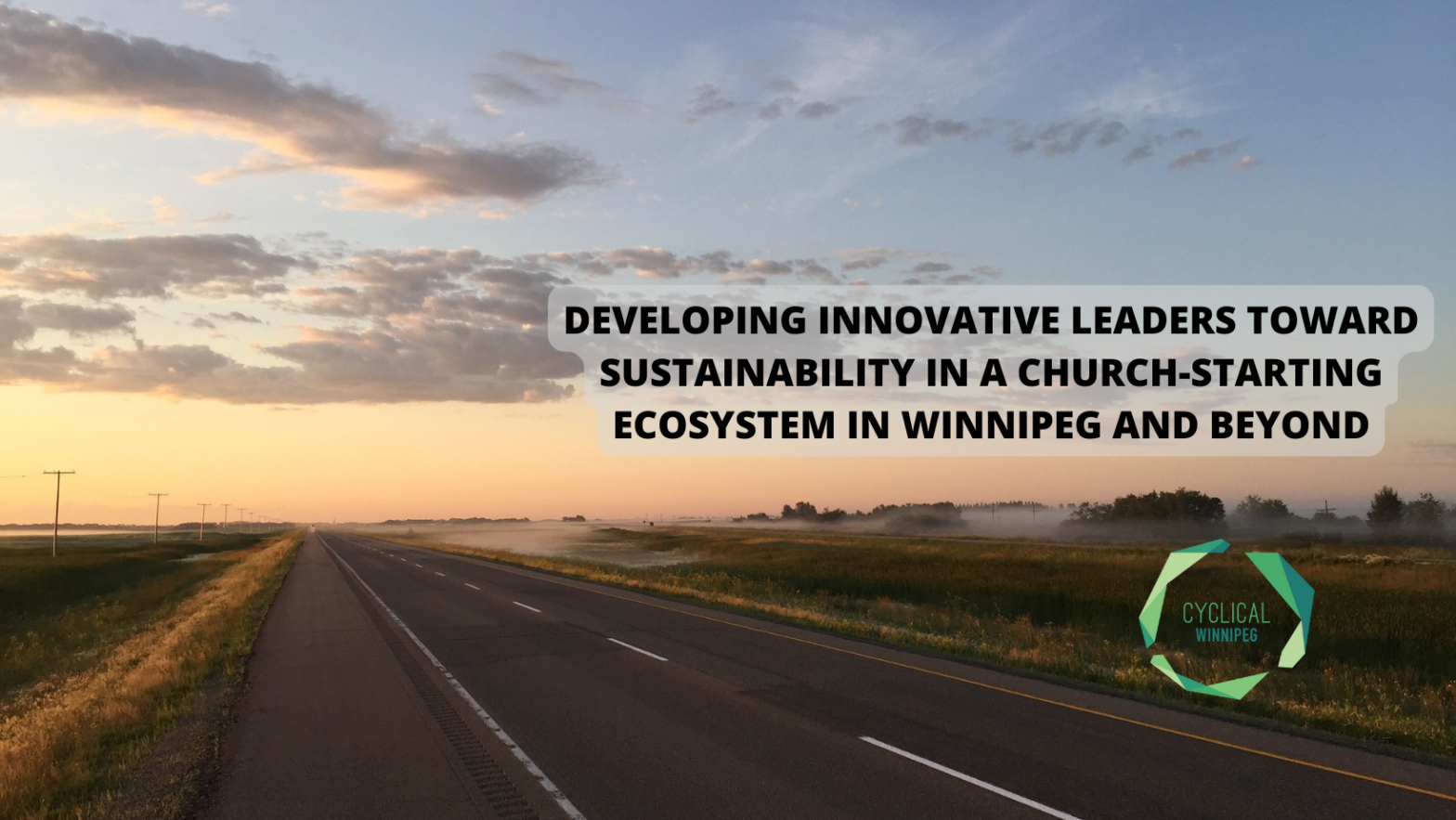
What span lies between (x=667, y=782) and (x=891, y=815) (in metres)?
2.44

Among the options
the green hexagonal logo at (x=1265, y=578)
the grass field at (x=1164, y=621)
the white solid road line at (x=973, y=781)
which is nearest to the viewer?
the white solid road line at (x=973, y=781)

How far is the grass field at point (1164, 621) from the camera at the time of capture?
1412 cm

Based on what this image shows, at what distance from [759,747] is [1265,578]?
41913 millimetres

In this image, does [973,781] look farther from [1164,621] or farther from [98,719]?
[1164,621]

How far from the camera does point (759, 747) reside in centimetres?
1006

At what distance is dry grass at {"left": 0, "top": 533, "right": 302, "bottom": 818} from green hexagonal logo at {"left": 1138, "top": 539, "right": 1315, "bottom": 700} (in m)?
16.3

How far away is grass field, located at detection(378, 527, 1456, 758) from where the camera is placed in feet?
46.3

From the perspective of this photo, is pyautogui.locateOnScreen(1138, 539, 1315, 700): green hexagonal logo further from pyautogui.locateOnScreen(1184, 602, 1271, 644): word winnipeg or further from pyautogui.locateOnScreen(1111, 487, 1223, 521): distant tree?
pyautogui.locateOnScreen(1111, 487, 1223, 521): distant tree

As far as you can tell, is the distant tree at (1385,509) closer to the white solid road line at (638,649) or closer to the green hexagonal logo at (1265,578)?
the green hexagonal logo at (1265,578)

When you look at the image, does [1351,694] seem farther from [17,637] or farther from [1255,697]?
[17,637]

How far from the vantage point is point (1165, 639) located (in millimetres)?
25109

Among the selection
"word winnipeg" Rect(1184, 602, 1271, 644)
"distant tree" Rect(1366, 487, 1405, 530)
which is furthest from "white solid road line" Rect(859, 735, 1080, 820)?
"distant tree" Rect(1366, 487, 1405, 530)

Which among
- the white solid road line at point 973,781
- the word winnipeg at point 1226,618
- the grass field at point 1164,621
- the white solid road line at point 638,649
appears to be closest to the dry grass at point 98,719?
the white solid road line at point 638,649

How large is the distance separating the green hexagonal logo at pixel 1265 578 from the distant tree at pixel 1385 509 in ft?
340
